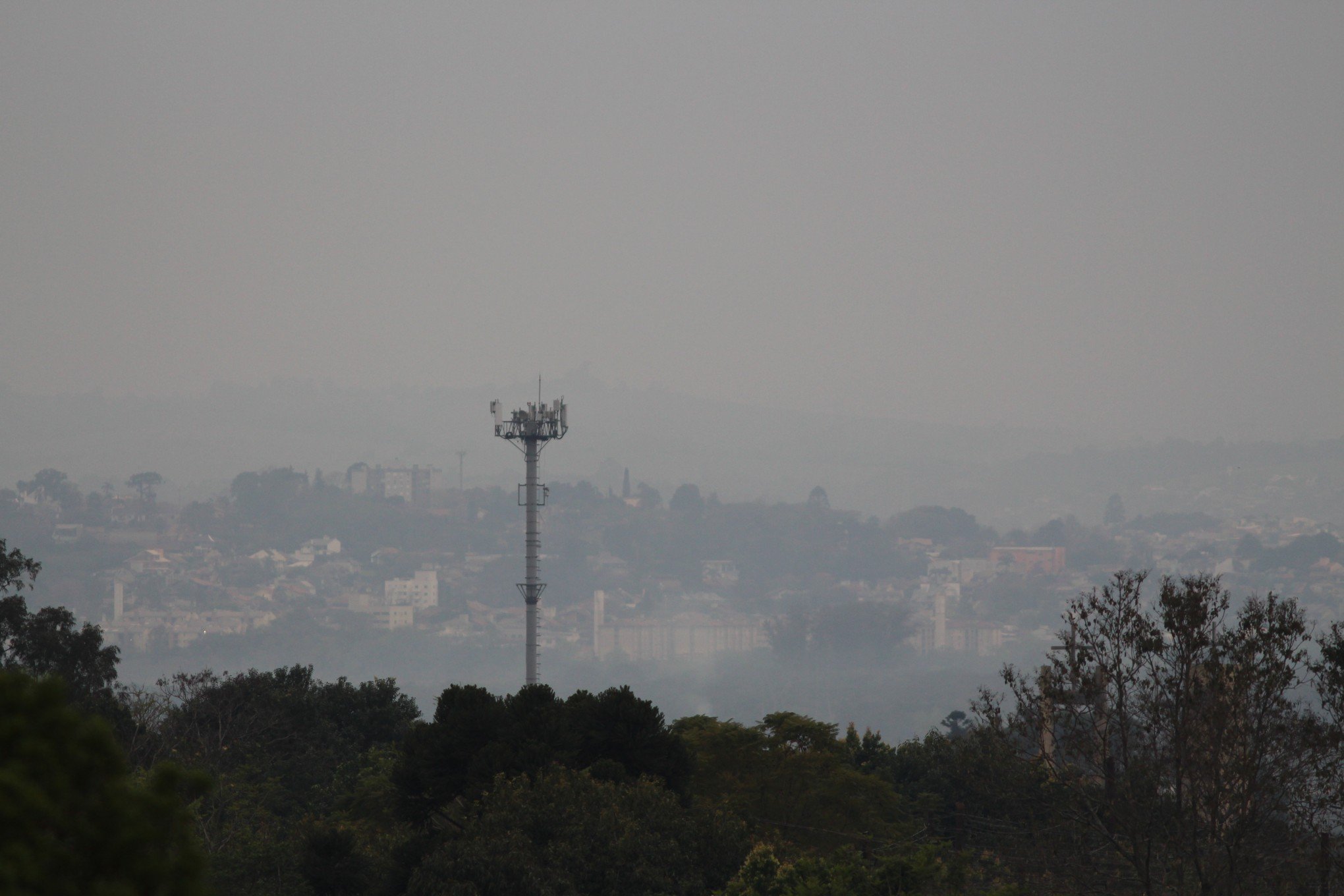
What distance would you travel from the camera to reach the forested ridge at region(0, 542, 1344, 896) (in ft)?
21.0

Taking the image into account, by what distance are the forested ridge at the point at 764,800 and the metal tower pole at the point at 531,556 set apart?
60106mm

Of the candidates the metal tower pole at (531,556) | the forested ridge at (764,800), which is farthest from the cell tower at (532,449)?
the forested ridge at (764,800)

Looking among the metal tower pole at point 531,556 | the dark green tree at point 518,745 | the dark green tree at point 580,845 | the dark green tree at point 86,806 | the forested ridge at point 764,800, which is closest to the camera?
the dark green tree at point 86,806

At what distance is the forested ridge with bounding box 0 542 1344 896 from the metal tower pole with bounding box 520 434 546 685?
197ft

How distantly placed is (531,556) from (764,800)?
215 ft

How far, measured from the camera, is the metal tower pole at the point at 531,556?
10412cm

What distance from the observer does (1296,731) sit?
22.0 metres

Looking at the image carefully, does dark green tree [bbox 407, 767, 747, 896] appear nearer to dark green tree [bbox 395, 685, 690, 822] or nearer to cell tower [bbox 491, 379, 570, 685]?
dark green tree [bbox 395, 685, 690, 822]

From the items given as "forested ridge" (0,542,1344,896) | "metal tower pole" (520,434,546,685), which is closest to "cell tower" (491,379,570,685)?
"metal tower pole" (520,434,546,685)

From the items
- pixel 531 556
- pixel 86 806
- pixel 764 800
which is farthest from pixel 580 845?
pixel 531 556

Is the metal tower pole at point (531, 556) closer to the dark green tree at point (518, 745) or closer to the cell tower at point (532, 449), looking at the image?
the cell tower at point (532, 449)

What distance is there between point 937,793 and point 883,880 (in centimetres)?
3713

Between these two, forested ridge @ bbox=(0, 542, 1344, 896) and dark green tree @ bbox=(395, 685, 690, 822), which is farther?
dark green tree @ bbox=(395, 685, 690, 822)

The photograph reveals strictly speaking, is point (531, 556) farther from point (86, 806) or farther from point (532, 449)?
point (86, 806)
